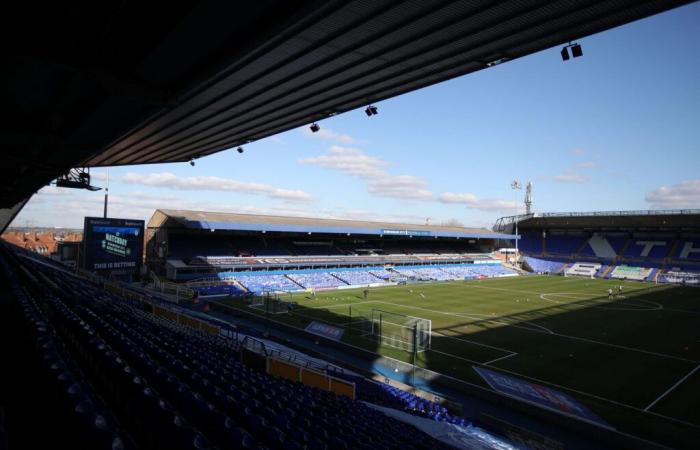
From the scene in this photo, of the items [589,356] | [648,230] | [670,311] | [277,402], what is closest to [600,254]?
[648,230]

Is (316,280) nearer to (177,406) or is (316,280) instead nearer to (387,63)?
(387,63)

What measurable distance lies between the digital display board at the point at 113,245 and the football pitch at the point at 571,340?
973cm

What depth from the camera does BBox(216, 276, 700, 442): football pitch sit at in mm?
15023

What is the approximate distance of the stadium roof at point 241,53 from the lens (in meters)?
6.94

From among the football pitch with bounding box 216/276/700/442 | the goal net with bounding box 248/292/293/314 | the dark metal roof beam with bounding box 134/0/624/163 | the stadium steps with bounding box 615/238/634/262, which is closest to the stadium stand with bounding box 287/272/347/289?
the football pitch with bounding box 216/276/700/442

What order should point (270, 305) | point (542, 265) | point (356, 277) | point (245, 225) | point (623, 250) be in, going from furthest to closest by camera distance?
point (542, 265)
point (623, 250)
point (356, 277)
point (245, 225)
point (270, 305)

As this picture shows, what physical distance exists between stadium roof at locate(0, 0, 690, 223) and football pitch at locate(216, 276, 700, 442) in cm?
1238

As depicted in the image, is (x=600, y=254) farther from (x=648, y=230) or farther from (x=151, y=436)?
(x=151, y=436)

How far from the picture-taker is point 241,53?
26.0ft

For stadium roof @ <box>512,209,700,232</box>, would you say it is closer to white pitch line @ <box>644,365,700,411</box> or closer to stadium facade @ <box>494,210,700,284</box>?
stadium facade @ <box>494,210,700,284</box>

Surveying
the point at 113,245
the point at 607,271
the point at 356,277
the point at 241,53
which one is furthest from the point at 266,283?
the point at 607,271

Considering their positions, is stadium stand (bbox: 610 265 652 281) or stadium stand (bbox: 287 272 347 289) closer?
stadium stand (bbox: 287 272 347 289)

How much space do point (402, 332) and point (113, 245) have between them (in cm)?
2457

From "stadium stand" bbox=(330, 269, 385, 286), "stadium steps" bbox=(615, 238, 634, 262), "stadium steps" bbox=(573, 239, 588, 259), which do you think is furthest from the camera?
"stadium steps" bbox=(573, 239, 588, 259)
